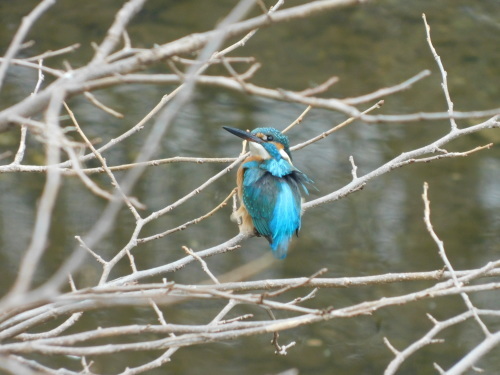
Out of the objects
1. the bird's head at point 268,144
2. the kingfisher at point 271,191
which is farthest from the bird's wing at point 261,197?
the bird's head at point 268,144

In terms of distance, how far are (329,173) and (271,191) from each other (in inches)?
99.3

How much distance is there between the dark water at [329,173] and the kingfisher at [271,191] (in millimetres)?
1481

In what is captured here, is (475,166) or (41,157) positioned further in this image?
(475,166)

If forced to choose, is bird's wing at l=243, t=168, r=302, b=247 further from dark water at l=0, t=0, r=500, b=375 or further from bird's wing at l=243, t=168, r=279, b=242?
dark water at l=0, t=0, r=500, b=375

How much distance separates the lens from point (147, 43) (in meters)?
6.77

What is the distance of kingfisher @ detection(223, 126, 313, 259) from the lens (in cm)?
308

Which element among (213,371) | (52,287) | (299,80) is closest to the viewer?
(52,287)

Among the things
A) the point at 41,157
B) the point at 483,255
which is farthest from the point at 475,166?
the point at 41,157

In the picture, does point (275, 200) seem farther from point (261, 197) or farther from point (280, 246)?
point (280, 246)

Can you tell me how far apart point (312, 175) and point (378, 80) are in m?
1.44

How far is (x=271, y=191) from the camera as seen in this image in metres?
3.17

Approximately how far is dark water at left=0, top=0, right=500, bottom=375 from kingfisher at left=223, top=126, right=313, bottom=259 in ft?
4.86

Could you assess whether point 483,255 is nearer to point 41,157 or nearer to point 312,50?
point 312,50

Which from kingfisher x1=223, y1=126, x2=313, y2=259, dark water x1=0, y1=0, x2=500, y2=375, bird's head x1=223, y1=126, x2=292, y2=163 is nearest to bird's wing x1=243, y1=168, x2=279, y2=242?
kingfisher x1=223, y1=126, x2=313, y2=259
